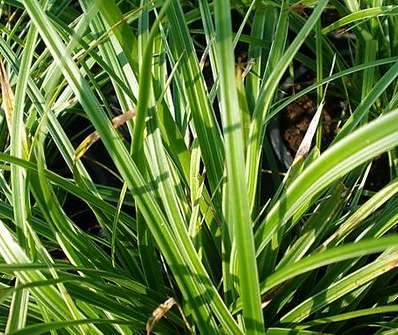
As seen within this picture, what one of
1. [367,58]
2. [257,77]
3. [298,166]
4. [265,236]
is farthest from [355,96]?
[265,236]

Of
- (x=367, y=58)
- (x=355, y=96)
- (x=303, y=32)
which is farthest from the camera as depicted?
(x=355, y=96)

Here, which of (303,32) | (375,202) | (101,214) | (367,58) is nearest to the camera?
(303,32)

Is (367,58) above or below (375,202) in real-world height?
above

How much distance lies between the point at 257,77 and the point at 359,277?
0.37 metres

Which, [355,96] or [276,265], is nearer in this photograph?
[276,265]

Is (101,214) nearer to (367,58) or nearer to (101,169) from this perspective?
(101,169)

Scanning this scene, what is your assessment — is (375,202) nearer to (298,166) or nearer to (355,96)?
(298,166)

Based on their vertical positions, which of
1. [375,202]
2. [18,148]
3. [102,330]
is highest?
[18,148]

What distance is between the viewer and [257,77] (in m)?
1.03

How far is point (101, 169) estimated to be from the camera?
1357 millimetres

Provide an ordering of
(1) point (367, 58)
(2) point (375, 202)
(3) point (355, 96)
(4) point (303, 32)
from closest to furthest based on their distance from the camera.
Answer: (4) point (303, 32) < (2) point (375, 202) < (1) point (367, 58) < (3) point (355, 96)

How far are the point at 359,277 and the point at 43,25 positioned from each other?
552 millimetres

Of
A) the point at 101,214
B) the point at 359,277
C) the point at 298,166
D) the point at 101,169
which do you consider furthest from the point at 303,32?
the point at 101,169

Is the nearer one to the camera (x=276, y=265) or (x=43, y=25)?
(x=43, y=25)
